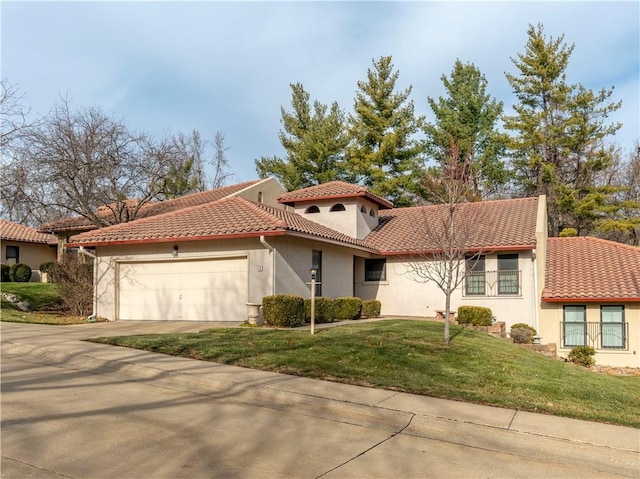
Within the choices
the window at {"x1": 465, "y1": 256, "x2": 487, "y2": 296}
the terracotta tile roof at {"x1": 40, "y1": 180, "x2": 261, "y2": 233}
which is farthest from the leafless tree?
the window at {"x1": 465, "y1": 256, "x2": 487, "y2": 296}

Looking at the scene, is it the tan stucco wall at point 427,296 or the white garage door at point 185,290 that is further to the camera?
the tan stucco wall at point 427,296

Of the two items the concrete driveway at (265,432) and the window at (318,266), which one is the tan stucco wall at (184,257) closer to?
the window at (318,266)

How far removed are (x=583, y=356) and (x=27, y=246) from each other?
31611 millimetres

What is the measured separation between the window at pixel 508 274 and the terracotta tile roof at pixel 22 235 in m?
26.7

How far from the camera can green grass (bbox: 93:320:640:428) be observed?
8.12 meters

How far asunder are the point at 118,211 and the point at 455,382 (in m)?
20.2

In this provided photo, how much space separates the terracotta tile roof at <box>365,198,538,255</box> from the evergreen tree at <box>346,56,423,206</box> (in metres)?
9.30

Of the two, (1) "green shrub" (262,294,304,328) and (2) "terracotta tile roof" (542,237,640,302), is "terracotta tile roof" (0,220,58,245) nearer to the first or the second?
(1) "green shrub" (262,294,304,328)

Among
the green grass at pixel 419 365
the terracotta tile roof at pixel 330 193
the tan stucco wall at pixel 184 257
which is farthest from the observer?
the terracotta tile roof at pixel 330 193

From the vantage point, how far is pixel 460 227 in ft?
45.7

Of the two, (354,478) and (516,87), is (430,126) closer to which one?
(516,87)

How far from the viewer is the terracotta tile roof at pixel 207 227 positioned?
635 inches

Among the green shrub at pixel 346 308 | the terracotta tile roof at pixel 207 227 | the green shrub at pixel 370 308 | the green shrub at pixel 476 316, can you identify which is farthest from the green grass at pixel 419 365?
the green shrub at pixel 370 308

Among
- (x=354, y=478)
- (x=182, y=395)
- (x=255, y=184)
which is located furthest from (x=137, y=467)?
(x=255, y=184)
